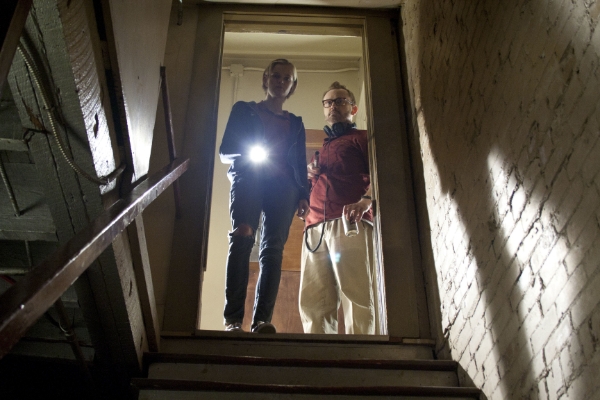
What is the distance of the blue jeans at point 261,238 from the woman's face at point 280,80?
0.59 metres

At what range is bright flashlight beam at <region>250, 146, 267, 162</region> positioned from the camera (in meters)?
2.86

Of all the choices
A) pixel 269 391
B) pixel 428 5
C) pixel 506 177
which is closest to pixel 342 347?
pixel 269 391

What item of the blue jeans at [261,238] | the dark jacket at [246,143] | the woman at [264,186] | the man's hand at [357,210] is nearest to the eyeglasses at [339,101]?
the woman at [264,186]

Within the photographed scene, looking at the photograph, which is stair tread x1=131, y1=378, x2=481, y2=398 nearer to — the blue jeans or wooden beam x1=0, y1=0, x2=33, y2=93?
the blue jeans

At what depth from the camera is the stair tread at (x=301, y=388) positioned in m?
1.86

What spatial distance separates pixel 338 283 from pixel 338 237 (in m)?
0.27

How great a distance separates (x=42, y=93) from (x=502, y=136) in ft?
4.68

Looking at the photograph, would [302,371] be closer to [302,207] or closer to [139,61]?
[302,207]

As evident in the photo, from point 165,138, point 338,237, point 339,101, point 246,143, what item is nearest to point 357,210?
point 338,237

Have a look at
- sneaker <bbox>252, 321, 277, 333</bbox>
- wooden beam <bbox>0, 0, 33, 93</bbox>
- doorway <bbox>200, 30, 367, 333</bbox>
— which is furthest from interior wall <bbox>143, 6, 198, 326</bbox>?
doorway <bbox>200, 30, 367, 333</bbox>

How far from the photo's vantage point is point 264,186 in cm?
281

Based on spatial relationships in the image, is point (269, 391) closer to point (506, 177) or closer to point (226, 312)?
point (226, 312)

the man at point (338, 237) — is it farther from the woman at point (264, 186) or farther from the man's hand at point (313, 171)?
the woman at point (264, 186)

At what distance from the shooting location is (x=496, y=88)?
1.91m
